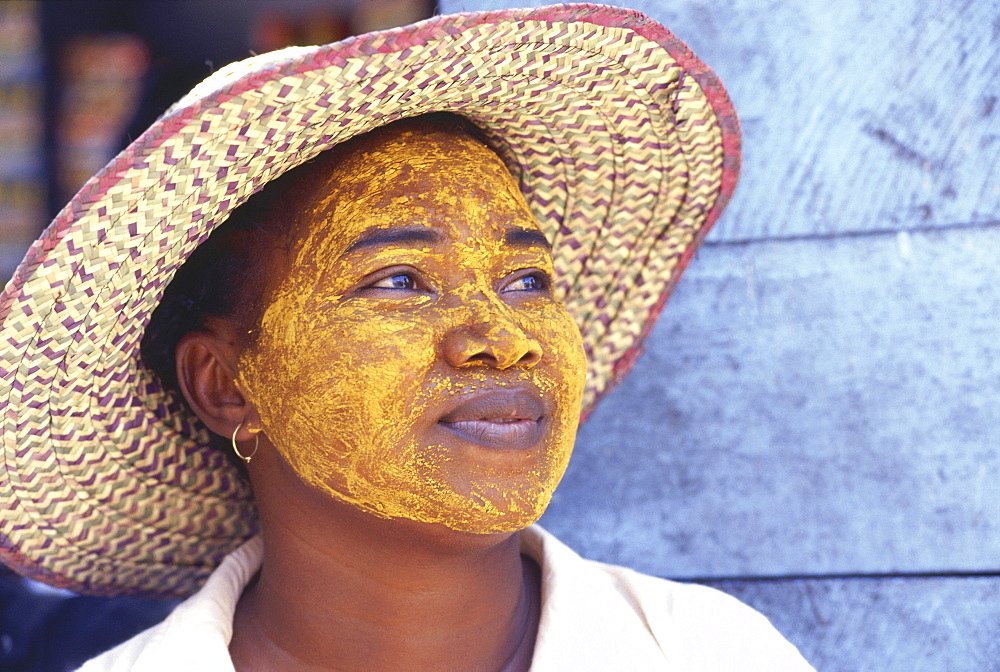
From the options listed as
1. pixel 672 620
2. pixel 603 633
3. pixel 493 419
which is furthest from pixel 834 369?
pixel 493 419

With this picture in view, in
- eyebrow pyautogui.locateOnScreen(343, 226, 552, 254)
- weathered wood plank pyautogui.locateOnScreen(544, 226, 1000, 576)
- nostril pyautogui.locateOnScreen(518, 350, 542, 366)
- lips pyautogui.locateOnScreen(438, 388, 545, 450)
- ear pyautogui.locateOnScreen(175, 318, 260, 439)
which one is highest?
eyebrow pyautogui.locateOnScreen(343, 226, 552, 254)

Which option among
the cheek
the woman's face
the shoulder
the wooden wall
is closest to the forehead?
the woman's face

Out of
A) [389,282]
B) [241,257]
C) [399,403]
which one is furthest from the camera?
[241,257]

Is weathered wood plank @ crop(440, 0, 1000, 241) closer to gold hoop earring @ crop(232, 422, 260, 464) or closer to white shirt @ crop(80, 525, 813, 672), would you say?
white shirt @ crop(80, 525, 813, 672)

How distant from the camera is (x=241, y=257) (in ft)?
5.54

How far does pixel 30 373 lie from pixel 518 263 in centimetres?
78

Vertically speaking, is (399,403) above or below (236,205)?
below

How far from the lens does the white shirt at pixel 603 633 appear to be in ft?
5.36

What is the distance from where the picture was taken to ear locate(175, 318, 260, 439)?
1.70 m

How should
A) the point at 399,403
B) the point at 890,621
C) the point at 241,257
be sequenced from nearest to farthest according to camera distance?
the point at 399,403, the point at 241,257, the point at 890,621

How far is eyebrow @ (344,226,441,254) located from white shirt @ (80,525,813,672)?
62 cm

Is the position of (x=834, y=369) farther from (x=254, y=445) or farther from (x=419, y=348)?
(x=254, y=445)

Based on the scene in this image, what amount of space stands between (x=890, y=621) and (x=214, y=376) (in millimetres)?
1461

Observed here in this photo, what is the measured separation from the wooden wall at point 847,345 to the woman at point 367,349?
36cm
